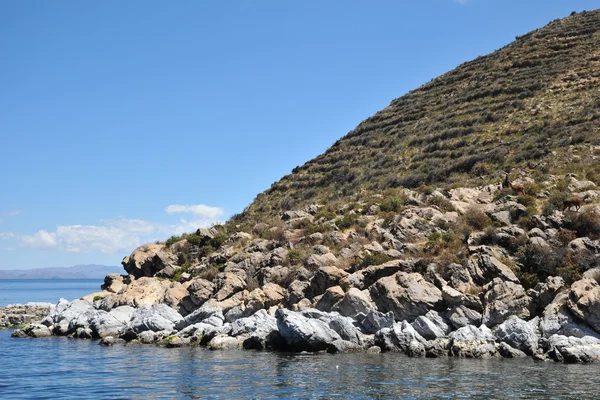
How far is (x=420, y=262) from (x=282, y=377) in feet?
47.2

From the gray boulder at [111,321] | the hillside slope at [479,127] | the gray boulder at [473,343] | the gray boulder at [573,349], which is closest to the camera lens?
the gray boulder at [573,349]

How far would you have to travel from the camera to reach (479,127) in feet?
207

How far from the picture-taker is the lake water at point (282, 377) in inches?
721

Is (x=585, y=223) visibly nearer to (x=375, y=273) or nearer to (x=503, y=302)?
(x=503, y=302)

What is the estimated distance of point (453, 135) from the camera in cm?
6425

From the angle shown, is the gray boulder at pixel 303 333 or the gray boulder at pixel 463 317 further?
the gray boulder at pixel 463 317

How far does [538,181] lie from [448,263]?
46.7ft

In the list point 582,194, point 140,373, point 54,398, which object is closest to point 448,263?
point 582,194

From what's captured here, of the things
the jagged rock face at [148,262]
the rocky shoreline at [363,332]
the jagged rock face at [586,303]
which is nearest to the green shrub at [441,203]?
the rocky shoreline at [363,332]

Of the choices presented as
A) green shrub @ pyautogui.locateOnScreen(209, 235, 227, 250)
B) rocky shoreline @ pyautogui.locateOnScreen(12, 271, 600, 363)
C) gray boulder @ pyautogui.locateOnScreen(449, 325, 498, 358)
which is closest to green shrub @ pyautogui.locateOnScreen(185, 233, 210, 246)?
green shrub @ pyautogui.locateOnScreen(209, 235, 227, 250)

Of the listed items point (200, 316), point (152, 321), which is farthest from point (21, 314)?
point (200, 316)

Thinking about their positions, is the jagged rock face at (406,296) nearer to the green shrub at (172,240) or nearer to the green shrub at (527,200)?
the green shrub at (527,200)

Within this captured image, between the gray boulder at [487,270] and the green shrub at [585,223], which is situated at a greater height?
the green shrub at [585,223]

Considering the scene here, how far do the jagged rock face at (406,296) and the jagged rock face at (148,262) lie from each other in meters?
23.5
